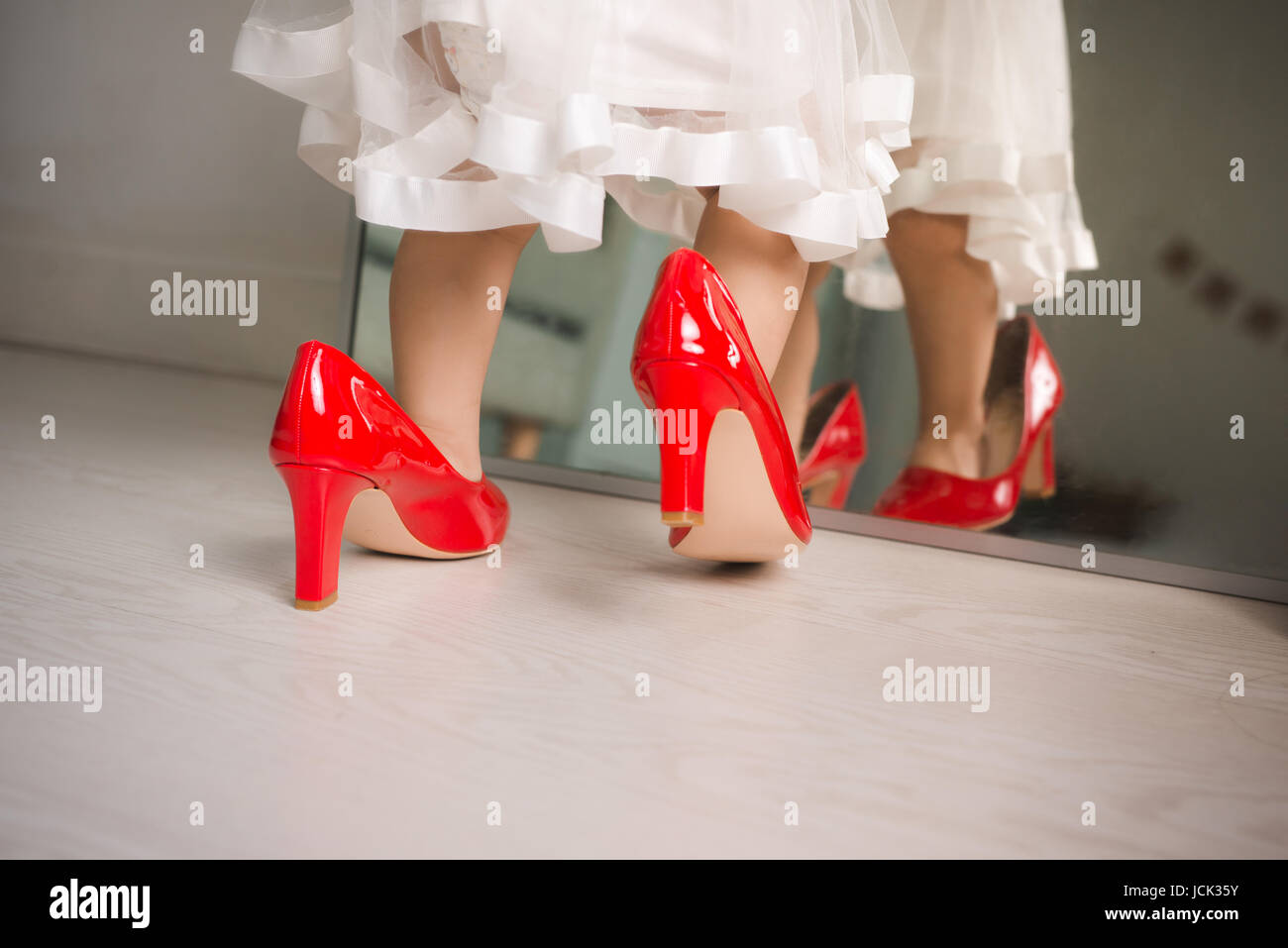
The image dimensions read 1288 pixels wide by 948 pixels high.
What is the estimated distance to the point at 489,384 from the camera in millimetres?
1182

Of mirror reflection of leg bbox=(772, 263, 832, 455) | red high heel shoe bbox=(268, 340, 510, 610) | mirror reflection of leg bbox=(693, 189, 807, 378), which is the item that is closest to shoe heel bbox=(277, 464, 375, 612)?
red high heel shoe bbox=(268, 340, 510, 610)

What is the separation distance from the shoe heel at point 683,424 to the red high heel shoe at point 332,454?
0.54 ft

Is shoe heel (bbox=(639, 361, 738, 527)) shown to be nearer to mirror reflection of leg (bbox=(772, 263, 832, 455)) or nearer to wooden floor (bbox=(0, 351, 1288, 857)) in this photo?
wooden floor (bbox=(0, 351, 1288, 857))

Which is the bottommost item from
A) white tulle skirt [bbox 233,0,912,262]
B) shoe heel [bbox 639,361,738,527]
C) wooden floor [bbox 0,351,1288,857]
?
wooden floor [bbox 0,351,1288,857]

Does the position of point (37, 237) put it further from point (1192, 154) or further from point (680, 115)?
point (1192, 154)

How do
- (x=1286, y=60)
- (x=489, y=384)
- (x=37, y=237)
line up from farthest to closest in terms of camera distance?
(x=37, y=237) < (x=489, y=384) < (x=1286, y=60)

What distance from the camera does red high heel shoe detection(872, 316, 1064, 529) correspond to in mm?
926

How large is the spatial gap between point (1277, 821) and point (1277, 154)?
67 centimetres

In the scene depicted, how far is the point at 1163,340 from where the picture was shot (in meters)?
0.89

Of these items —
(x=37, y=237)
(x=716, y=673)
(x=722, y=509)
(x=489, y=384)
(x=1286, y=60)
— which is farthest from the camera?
(x=37, y=237)

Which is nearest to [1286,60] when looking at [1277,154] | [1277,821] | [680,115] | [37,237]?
[1277,154]

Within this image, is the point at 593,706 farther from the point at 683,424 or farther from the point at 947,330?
the point at 947,330

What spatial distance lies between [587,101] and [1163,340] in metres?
0.63

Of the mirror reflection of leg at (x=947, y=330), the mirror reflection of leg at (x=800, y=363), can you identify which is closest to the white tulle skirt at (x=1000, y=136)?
the mirror reflection of leg at (x=947, y=330)
